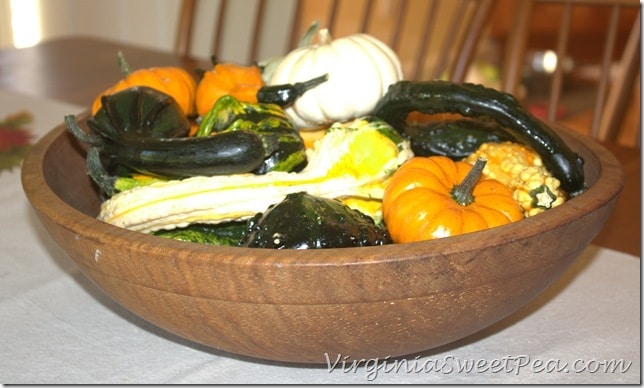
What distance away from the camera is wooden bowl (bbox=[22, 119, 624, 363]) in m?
0.61

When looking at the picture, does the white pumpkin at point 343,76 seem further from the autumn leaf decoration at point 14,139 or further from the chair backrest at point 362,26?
the autumn leaf decoration at point 14,139

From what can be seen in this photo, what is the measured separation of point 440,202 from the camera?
0.77 m

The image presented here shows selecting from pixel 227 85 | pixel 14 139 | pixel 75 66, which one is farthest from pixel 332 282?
pixel 75 66

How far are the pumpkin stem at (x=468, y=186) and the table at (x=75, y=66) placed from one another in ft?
1.79

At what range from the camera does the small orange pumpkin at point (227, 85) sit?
0.99m

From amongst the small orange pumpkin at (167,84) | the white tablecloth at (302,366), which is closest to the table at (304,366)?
the white tablecloth at (302,366)

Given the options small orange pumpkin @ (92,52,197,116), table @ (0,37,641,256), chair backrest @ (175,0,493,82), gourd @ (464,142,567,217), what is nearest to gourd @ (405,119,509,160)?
gourd @ (464,142,567,217)

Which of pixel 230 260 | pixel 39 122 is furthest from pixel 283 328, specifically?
pixel 39 122

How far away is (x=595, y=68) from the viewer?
14.4ft

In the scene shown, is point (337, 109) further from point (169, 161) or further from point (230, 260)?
point (230, 260)

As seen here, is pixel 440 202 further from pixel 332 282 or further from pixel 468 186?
pixel 332 282

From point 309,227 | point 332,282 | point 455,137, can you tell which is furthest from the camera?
point 455,137

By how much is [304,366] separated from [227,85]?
398mm

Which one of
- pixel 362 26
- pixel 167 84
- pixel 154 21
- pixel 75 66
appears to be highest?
pixel 167 84
